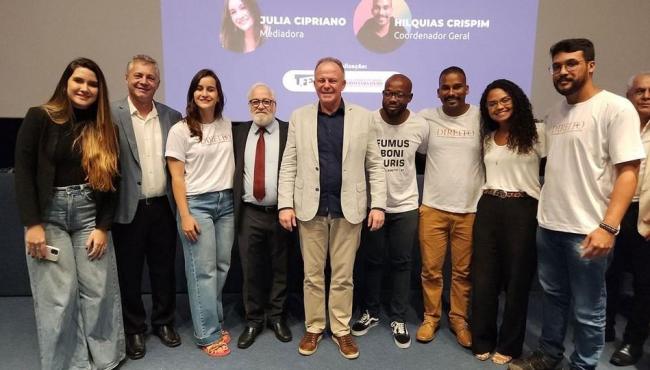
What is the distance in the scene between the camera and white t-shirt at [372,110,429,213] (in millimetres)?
2355

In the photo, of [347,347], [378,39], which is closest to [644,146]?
[378,39]

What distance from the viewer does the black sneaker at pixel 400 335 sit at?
245 cm

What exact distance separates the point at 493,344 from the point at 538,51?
7.54 ft

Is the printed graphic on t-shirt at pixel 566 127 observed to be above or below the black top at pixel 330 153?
above

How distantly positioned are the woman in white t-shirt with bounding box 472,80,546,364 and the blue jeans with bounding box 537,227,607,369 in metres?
0.11

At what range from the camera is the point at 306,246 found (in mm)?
2271

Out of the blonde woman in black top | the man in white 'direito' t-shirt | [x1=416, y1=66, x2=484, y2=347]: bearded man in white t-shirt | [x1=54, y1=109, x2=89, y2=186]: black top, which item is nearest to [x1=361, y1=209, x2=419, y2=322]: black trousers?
the man in white 'direito' t-shirt

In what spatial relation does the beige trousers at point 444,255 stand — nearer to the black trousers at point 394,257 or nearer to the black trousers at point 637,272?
the black trousers at point 394,257

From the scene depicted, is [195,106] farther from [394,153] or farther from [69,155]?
[394,153]

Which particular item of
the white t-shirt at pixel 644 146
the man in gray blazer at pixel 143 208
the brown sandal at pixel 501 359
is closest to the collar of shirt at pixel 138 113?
the man in gray blazer at pixel 143 208

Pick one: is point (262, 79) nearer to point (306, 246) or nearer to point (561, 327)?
point (306, 246)

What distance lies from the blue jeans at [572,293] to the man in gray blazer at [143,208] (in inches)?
80.7

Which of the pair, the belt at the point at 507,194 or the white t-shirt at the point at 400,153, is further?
the white t-shirt at the point at 400,153

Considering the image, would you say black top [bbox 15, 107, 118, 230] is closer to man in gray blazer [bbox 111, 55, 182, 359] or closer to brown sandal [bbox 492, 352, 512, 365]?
man in gray blazer [bbox 111, 55, 182, 359]
